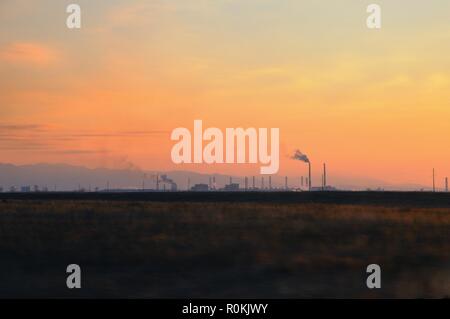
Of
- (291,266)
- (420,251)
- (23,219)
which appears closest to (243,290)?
(291,266)

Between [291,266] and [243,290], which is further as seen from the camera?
[291,266]

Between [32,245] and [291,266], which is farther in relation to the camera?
[32,245]

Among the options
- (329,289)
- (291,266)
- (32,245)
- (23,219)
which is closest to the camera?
(329,289)

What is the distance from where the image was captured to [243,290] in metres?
13.6

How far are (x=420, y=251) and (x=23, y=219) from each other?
63.1 ft

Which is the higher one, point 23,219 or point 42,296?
point 23,219

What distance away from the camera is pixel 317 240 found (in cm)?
2091

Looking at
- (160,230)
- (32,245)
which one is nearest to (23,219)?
(160,230)
